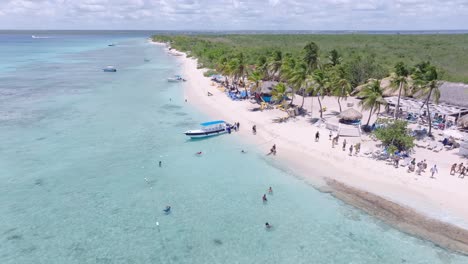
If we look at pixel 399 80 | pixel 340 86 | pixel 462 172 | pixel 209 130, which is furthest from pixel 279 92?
pixel 462 172

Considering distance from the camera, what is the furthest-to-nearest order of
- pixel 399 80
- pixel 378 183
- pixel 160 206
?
pixel 399 80 < pixel 378 183 < pixel 160 206

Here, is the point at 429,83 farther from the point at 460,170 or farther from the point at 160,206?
the point at 160,206

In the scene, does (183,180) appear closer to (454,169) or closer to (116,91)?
(454,169)

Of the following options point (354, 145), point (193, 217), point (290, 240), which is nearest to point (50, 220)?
point (193, 217)

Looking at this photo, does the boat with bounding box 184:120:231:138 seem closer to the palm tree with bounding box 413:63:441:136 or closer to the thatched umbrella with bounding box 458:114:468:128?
the palm tree with bounding box 413:63:441:136

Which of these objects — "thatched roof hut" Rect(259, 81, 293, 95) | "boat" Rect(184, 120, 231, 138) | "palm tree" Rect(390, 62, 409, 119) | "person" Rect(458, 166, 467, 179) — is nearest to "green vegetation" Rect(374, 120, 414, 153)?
"person" Rect(458, 166, 467, 179)
